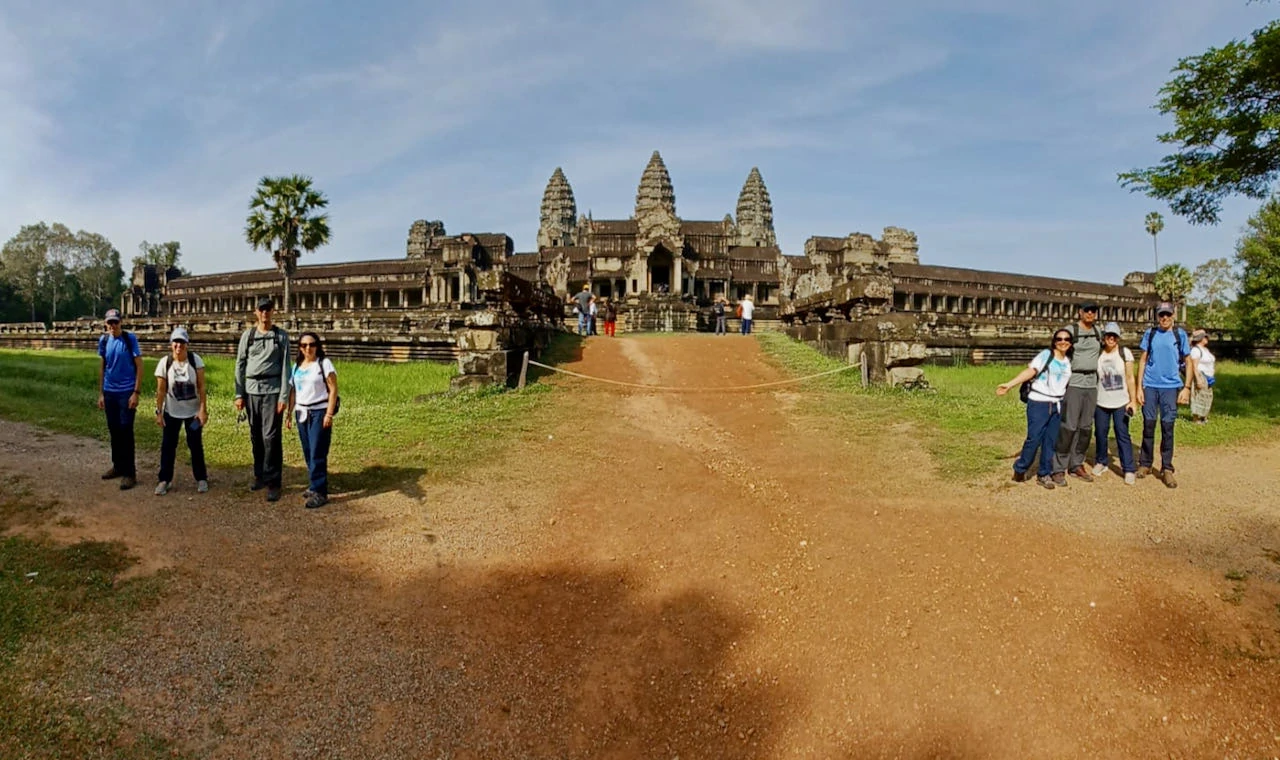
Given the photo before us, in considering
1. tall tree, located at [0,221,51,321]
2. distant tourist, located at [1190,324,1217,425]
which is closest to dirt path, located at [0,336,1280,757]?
distant tourist, located at [1190,324,1217,425]

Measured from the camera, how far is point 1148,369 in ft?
20.2

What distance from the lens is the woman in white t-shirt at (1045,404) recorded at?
553cm

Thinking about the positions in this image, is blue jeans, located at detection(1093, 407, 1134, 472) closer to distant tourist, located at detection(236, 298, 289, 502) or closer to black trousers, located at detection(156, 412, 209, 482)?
distant tourist, located at detection(236, 298, 289, 502)

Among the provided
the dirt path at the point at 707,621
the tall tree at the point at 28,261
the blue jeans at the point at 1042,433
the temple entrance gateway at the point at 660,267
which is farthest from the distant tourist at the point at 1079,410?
the tall tree at the point at 28,261

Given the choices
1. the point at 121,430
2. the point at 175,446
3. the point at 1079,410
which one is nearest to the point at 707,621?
the point at 1079,410

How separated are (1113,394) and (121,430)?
8950 mm

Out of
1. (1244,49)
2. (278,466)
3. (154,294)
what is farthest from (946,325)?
(154,294)

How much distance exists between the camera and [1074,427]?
221 inches

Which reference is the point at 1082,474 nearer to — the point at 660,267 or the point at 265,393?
the point at 265,393

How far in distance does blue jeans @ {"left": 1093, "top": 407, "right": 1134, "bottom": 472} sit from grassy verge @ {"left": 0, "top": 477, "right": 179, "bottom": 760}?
6971 mm

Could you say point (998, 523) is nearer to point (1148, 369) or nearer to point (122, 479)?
point (1148, 369)

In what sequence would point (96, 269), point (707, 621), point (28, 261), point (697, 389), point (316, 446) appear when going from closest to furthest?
point (707, 621) < point (316, 446) < point (697, 389) < point (28, 261) < point (96, 269)

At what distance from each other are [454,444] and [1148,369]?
23.8ft

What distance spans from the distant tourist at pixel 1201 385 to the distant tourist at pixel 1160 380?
1.30 meters
